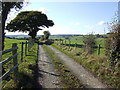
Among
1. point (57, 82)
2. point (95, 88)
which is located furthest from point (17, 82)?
point (95, 88)

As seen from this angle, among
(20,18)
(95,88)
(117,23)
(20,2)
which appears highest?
(20,18)

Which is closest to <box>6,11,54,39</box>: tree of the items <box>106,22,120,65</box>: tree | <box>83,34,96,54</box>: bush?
<box>83,34,96,54</box>: bush

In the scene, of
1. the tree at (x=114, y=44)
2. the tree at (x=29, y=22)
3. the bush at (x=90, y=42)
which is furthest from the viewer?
the tree at (x=29, y=22)

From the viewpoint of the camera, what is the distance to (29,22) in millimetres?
47000

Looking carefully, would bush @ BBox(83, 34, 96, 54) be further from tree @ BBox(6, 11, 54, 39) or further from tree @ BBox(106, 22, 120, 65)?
tree @ BBox(6, 11, 54, 39)

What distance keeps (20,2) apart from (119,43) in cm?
626

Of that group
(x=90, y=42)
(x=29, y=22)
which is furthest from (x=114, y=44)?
(x=29, y=22)

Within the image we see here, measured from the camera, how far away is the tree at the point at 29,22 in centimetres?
4706

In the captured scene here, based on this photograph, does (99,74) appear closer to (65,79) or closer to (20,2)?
(65,79)

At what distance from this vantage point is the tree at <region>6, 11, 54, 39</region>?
47062 mm

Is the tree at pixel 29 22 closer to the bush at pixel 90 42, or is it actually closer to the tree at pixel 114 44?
the bush at pixel 90 42

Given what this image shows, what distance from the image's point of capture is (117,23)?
995 centimetres

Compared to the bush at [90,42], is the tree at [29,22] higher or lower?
higher

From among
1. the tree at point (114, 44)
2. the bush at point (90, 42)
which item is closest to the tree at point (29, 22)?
the bush at point (90, 42)
